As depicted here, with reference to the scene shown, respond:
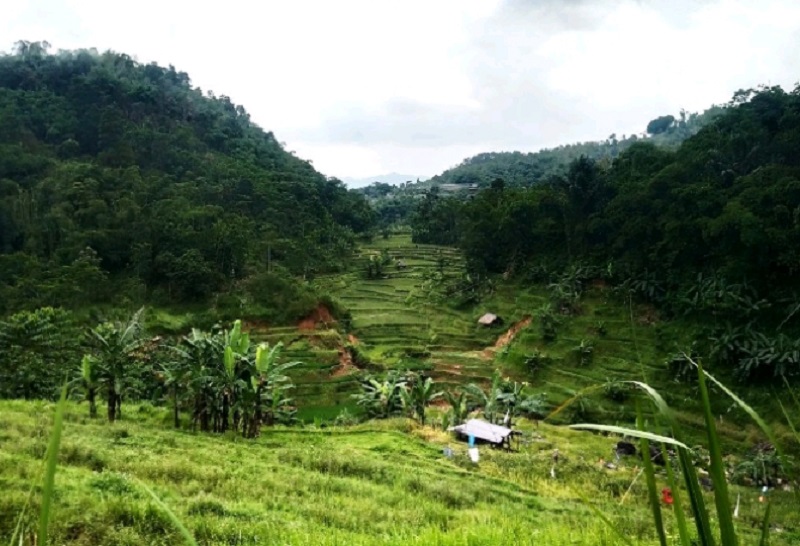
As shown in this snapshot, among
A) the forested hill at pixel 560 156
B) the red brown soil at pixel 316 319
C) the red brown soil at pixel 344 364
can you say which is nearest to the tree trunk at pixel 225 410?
the red brown soil at pixel 344 364

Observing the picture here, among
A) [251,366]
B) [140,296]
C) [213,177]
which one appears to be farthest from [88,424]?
[213,177]

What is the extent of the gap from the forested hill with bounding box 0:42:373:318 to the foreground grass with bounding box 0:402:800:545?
16.4 m

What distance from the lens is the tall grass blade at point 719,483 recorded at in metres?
0.96

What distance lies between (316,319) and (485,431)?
1749cm

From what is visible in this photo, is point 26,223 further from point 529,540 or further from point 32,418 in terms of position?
point 529,540

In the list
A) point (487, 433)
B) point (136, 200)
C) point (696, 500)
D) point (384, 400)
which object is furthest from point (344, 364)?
point (696, 500)

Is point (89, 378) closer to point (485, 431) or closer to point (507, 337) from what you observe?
point (485, 431)

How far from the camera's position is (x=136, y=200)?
1570 inches

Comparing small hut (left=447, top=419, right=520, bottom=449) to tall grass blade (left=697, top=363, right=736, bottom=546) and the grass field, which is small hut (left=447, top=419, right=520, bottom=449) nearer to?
the grass field

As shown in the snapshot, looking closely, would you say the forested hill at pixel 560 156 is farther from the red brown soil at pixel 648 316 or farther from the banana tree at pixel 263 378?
the banana tree at pixel 263 378

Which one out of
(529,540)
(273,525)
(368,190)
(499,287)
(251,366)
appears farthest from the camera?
(368,190)

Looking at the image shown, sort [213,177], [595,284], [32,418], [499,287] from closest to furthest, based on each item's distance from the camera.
A: [32,418] < [595,284] < [499,287] < [213,177]

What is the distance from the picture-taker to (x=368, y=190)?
116625 millimetres

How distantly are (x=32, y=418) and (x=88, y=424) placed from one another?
1.14m
